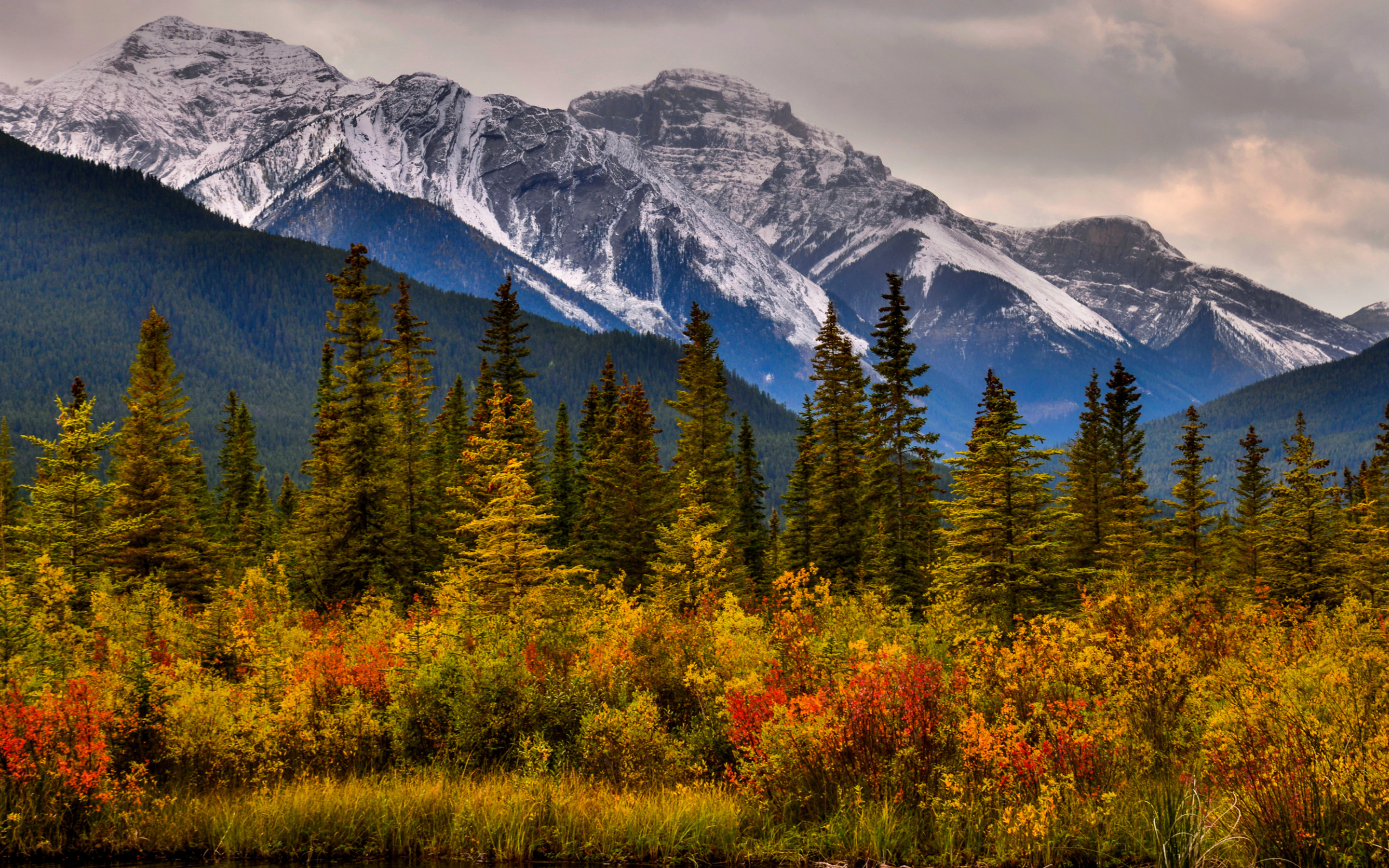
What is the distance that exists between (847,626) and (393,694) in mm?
9467

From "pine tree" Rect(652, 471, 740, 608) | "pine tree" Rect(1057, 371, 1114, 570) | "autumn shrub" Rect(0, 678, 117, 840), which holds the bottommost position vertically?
"autumn shrub" Rect(0, 678, 117, 840)

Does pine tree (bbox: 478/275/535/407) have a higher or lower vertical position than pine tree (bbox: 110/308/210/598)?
higher

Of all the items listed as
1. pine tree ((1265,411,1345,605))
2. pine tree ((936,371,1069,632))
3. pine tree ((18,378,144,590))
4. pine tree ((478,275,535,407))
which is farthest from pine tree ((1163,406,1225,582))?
pine tree ((18,378,144,590))

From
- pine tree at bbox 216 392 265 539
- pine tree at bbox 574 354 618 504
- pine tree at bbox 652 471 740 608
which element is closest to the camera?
pine tree at bbox 652 471 740 608

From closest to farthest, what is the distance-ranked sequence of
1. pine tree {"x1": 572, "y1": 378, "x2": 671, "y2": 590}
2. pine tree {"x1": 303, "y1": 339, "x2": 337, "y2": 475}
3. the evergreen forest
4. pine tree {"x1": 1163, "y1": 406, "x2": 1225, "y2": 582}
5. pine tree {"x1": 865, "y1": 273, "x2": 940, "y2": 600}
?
the evergreen forest < pine tree {"x1": 303, "y1": 339, "x2": 337, "y2": 475} < pine tree {"x1": 865, "y1": 273, "x2": 940, "y2": 600} < pine tree {"x1": 572, "y1": 378, "x2": 671, "y2": 590} < pine tree {"x1": 1163, "y1": 406, "x2": 1225, "y2": 582}

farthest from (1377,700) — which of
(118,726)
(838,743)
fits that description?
(118,726)

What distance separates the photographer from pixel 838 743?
45.8ft

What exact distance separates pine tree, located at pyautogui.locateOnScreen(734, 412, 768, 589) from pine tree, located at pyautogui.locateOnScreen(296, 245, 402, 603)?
75.6 ft

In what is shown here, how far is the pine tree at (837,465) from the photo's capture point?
42812 millimetres

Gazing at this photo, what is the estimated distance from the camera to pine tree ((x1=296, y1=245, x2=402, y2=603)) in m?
35.4

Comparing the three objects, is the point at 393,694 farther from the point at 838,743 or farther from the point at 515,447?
the point at 515,447

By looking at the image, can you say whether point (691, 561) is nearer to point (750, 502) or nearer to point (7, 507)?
point (750, 502)

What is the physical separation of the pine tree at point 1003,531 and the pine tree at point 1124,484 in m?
15.1

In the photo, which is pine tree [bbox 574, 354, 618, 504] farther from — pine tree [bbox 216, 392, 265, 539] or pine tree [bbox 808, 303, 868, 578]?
pine tree [bbox 216, 392, 265, 539]
